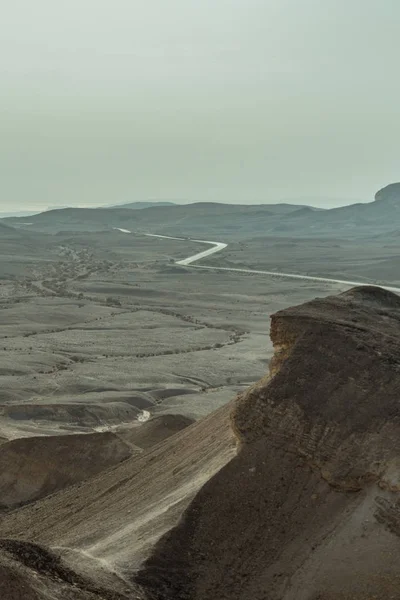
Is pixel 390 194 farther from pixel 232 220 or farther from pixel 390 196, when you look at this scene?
pixel 232 220

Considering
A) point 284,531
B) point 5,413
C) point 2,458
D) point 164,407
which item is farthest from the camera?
point 164,407

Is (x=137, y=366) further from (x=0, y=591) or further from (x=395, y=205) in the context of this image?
(x=395, y=205)

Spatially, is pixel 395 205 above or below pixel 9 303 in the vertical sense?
above

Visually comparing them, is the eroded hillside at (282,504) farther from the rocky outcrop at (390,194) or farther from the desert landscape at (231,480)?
the rocky outcrop at (390,194)

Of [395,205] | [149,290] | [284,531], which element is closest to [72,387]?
[284,531]

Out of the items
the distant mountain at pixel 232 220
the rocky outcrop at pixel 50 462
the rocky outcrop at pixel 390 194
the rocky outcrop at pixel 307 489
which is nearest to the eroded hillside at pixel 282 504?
the rocky outcrop at pixel 307 489

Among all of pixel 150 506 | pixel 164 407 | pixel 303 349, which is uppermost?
pixel 303 349
